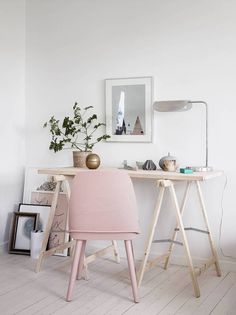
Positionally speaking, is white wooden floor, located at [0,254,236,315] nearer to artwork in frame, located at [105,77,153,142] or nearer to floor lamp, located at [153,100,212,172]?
floor lamp, located at [153,100,212,172]

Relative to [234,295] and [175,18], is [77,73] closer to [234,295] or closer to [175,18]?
[175,18]

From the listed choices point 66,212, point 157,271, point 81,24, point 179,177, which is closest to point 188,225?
point 157,271

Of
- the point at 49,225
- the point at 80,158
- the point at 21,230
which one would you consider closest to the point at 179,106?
the point at 80,158

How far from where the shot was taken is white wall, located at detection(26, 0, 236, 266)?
143 inches

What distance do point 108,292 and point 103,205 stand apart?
0.63m

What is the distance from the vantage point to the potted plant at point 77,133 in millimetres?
3926

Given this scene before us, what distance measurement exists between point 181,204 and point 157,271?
554 mm

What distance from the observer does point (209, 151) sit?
3.68 meters

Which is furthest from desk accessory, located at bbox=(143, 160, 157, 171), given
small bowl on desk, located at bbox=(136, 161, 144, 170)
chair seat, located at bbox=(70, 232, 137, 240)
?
chair seat, located at bbox=(70, 232, 137, 240)

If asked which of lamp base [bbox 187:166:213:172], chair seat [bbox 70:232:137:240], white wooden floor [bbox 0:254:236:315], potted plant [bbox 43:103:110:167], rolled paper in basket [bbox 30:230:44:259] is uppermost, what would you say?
potted plant [bbox 43:103:110:167]

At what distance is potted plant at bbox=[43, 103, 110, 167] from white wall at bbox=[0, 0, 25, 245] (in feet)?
1.08

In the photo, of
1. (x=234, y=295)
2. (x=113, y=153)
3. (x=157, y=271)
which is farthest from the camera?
(x=113, y=153)

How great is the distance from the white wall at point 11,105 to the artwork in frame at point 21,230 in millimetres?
116

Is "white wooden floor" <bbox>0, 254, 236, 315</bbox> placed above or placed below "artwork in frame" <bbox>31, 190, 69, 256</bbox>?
below
